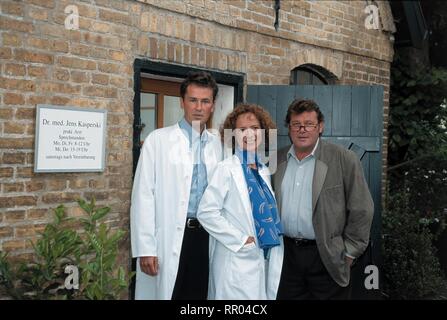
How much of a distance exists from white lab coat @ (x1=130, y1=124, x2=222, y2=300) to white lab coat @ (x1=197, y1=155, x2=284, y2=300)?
23 centimetres

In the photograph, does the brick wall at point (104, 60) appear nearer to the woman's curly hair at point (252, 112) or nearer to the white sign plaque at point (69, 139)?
the white sign plaque at point (69, 139)

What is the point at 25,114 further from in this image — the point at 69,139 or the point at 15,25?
the point at 15,25

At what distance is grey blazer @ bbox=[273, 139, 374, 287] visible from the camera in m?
3.49

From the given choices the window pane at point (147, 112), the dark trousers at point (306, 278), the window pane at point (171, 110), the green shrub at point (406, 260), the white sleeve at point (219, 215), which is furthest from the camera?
the green shrub at point (406, 260)

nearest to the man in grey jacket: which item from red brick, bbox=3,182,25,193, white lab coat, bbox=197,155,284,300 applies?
white lab coat, bbox=197,155,284,300

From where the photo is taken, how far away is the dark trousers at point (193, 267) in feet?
11.6

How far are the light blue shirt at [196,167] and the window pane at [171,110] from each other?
1259 millimetres

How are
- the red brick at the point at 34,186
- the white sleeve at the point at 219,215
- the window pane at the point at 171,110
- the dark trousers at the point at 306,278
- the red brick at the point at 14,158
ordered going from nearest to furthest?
1. the white sleeve at the point at 219,215
2. the dark trousers at the point at 306,278
3. the red brick at the point at 14,158
4. the red brick at the point at 34,186
5. the window pane at the point at 171,110

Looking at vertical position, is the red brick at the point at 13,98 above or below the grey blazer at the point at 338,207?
above

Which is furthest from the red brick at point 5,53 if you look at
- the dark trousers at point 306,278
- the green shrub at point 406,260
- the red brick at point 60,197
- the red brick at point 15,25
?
the green shrub at point 406,260

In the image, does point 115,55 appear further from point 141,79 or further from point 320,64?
point 320,64

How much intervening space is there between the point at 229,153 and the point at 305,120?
53 cm

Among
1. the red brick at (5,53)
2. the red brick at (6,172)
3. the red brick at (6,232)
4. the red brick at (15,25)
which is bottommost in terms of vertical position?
the red brick at (6,232)

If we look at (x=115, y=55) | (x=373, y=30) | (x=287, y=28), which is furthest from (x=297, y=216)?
(x=373, y=30)
